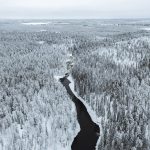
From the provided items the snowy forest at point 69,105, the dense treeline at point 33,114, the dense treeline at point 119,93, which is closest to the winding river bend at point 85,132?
the snowy forest at point 69,105

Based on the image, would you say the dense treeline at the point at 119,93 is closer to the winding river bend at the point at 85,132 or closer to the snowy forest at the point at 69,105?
the snowy forest at the point at 69,105

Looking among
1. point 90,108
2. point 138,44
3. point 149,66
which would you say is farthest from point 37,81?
point 138,44

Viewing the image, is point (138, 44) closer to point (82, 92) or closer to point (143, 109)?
point (82, 92)

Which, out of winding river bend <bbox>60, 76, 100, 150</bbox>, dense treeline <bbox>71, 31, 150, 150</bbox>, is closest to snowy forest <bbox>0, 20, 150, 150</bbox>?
dense treeline <bbox>71, 31, 150, 150</bbox>

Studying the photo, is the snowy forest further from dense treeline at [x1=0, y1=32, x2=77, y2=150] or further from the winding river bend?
the winding river bend

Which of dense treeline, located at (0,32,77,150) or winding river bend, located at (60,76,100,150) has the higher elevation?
dense treeline, located at (0,32,77,150)

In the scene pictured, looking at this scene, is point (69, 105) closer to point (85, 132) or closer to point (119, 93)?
point (85, 132)

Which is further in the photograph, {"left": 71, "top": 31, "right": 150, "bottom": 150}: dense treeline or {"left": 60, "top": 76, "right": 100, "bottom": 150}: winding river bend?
{"left": 60, "top": 76, "right": 100, "bottom": 150}: winding river bend

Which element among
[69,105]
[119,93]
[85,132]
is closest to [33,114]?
[69,105]
